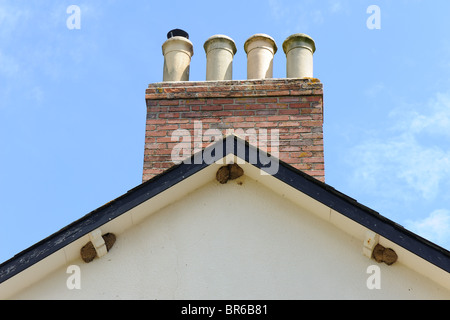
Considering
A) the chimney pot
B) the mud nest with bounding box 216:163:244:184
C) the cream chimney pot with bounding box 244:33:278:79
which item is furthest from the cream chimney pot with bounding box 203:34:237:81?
the mud nest with bounding box 216:163:244:184

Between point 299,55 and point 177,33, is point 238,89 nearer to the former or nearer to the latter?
point 299,55

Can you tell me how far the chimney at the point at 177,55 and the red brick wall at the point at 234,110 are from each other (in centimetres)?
26

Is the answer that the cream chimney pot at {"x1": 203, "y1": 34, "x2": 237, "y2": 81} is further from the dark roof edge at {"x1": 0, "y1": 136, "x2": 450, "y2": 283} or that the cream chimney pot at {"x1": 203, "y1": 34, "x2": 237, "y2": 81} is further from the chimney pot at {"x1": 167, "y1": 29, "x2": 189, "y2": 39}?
the dark roof edge at {"x1": 0, "y1": 136, "x2": 450, "y2": 283}

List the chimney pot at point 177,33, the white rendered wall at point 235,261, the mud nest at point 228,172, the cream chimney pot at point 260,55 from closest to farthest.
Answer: the white rendered wall at point 235,261 → the mud nest at point 228,172 → the cream chimney pot at point 260,55 → the chimney pot at point 177,33

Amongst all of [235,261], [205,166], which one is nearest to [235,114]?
[205,166]

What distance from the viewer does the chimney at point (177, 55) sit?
8258 millimetres

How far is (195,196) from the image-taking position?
5066mm

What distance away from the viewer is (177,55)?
8.35 meters

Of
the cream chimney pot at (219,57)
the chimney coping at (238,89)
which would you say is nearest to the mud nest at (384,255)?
the chimney coping at (238,89)

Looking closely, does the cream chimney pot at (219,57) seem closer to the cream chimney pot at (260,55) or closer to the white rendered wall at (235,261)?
the cream chimney pot at (260,55)

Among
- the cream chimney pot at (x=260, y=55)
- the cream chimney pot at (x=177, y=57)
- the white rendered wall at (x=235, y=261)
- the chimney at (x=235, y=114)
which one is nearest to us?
the white rendered wall at (x=235, y=261)

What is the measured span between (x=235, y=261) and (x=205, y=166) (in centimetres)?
72
